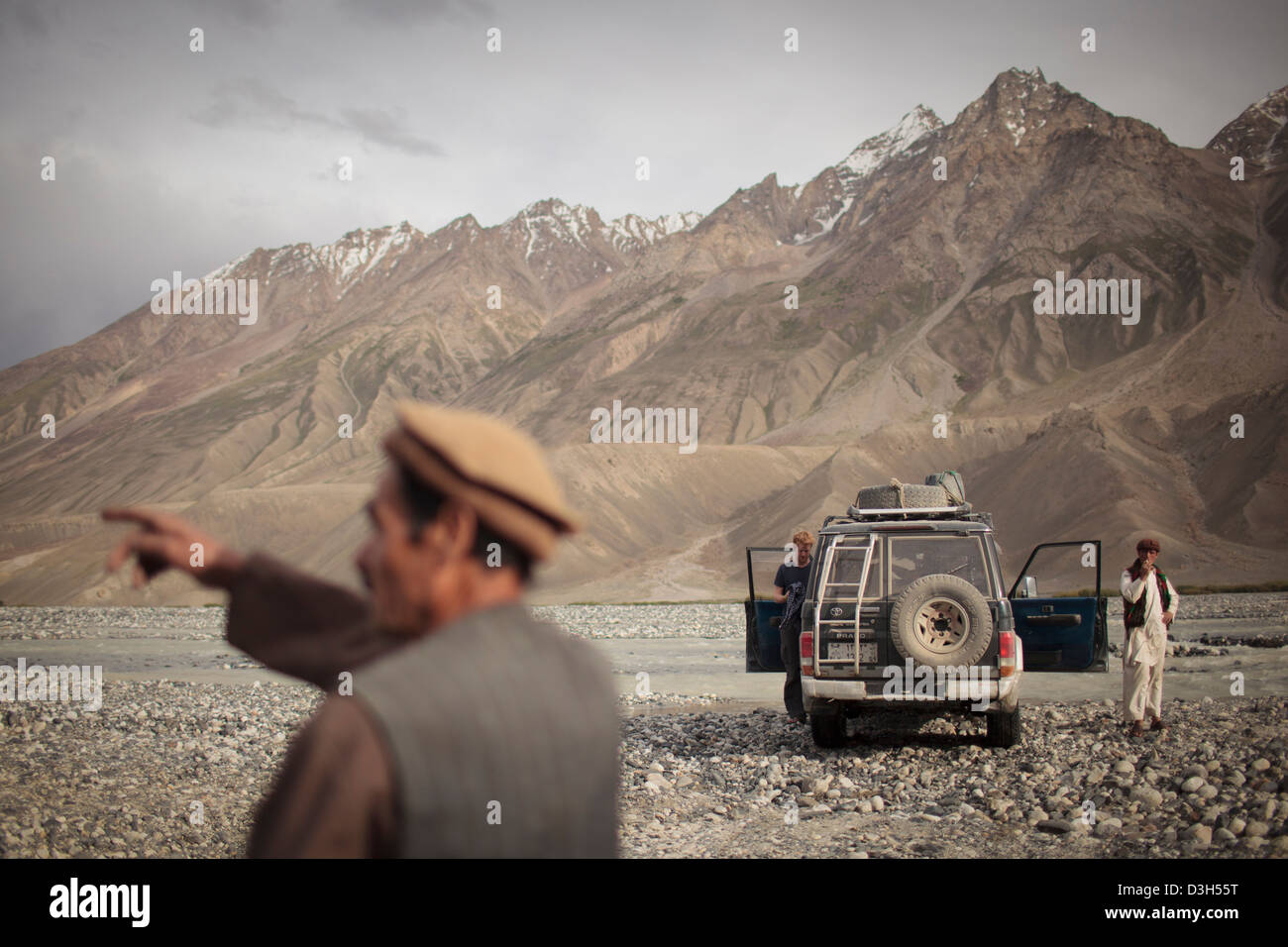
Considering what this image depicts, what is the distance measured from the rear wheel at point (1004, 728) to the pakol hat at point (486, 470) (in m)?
9.03

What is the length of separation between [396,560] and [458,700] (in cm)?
29

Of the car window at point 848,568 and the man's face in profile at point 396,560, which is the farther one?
the car window at point 848,568

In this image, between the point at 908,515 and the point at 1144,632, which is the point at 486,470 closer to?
the point at 1144,632

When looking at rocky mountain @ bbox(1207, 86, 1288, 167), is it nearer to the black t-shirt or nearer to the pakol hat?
the black t-shirt

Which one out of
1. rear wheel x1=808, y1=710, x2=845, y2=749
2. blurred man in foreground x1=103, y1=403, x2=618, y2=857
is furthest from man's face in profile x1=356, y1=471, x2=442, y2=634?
rear wheel x1=808, y1=710, x2=845, y2=749

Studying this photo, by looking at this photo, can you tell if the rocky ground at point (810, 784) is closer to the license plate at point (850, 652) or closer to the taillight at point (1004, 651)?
the taillight at point (1004, 651)

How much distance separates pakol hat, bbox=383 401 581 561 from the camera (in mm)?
1554

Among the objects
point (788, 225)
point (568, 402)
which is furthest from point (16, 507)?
point (788, 225)

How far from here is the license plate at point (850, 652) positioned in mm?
9398

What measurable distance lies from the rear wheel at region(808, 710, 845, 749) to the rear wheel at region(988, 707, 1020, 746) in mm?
1517

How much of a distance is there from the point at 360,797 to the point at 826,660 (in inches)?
336

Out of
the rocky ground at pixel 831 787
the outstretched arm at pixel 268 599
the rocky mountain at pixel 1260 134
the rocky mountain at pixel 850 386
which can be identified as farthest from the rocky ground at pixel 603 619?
the rocky mountain at pixel 1260 134

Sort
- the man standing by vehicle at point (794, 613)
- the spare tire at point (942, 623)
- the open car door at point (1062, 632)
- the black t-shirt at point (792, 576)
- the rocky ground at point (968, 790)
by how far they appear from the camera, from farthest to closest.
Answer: the black t-shirt at point (792, 576) < the man standing by vehicle at point (794, 613) < the open car door at point (1062, 632) < the spare tire at point (942, 623) < the rocky ground at point (968, 790)
